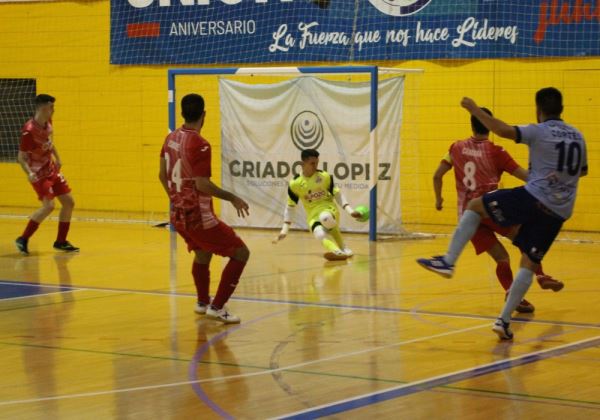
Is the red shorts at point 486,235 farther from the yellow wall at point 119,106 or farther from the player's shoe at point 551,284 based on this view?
the yellow wall at point 119,106

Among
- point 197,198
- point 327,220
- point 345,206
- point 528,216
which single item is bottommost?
point 327,220

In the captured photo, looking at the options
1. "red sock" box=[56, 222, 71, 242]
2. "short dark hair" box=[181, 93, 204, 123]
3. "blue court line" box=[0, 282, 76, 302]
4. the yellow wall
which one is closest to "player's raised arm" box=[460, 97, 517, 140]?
"short dark hair" box=[181, 93, 204, 123]

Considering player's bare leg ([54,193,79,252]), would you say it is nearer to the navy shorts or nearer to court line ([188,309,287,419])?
court line ([188,309,287,419])

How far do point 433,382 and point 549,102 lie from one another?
2413 millimetres

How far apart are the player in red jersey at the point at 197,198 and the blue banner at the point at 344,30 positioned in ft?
30.7

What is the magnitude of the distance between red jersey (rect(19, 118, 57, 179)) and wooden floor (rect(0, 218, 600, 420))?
4.16ft

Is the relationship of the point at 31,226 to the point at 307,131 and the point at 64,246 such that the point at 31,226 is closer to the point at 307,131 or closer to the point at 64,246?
the point at 64,246

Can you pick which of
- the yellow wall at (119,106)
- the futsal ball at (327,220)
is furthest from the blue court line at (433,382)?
the yellow wall at (119,106)

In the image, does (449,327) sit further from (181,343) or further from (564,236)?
(564,236)

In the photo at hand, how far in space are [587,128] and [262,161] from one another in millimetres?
5039

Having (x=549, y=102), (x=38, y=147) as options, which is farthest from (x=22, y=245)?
(x=549, y=102)

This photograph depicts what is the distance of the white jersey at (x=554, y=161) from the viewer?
833 centimetres

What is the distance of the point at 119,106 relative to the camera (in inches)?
867

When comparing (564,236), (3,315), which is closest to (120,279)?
(3,315)
